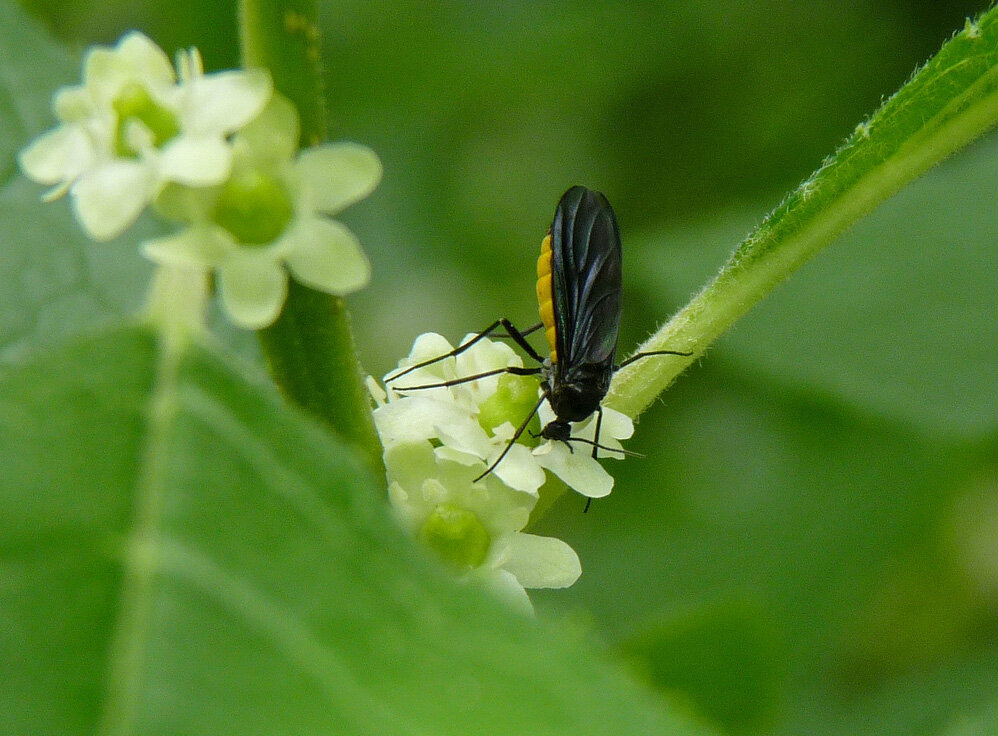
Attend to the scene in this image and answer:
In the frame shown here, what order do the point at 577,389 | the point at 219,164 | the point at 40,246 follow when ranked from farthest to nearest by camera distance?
1. the point at 40,246
2. the point at 577,389
3. the point at 219,164

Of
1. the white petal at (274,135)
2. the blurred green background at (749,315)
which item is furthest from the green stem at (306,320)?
the blurred green background at (749,315)

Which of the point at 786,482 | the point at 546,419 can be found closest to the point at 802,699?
the point at 786,482

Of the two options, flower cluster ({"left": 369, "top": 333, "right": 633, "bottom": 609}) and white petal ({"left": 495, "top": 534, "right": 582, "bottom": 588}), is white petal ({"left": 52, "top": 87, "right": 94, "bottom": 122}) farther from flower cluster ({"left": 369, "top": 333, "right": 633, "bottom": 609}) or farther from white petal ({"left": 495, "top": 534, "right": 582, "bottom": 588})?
white petal ({"left": 495, "top": 534, "right": 582, "bottom": 588})

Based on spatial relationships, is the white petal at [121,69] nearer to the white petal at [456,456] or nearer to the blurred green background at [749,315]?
the white petal at [456,456]

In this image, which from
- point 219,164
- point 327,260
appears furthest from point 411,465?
point 219,164

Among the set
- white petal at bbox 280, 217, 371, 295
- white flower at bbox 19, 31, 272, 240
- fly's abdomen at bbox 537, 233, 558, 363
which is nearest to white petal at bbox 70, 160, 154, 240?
white flower at bbox 19, 31, 272, 240

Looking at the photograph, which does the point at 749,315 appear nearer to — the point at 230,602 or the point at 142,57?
the point at 142,57
